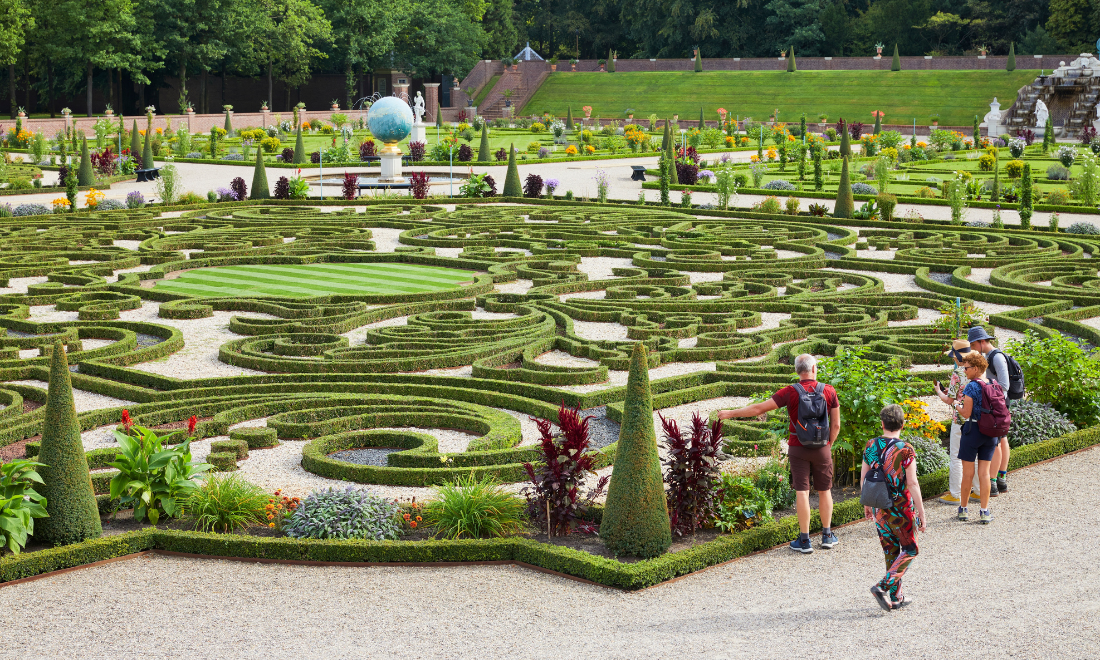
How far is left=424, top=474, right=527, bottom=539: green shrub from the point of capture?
958cm

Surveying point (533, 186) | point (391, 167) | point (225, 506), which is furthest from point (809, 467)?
point (391, 167)

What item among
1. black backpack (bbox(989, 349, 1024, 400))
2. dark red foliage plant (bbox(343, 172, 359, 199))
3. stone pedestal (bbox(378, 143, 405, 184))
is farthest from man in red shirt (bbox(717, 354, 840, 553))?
stone pedestal (bbox(378, 143, 405, 184))

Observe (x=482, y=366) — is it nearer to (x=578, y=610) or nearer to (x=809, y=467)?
(x=809, y=467)

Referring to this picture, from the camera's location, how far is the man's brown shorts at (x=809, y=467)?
9.57 metres

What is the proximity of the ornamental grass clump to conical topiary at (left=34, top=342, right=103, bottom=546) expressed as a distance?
1.56 metres

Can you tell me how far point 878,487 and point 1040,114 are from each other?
188 ft

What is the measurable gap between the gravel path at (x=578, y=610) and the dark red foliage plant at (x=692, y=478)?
531 millimetres

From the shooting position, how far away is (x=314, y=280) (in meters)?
21.3

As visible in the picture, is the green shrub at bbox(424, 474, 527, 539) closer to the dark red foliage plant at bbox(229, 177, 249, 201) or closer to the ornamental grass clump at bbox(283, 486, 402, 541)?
the ornamental grass clump at bbox(283, 486, 402, 541)

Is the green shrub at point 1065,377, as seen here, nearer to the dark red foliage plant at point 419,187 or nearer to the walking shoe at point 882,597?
the walking shoe at point 882,597

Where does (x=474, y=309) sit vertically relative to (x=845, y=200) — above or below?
below

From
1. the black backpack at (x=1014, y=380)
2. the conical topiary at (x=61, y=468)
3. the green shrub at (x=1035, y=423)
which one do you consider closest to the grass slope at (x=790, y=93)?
the green shrub at (x=1035, y=423)

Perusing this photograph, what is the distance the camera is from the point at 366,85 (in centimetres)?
9231

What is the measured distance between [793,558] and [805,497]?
1.57 ft
